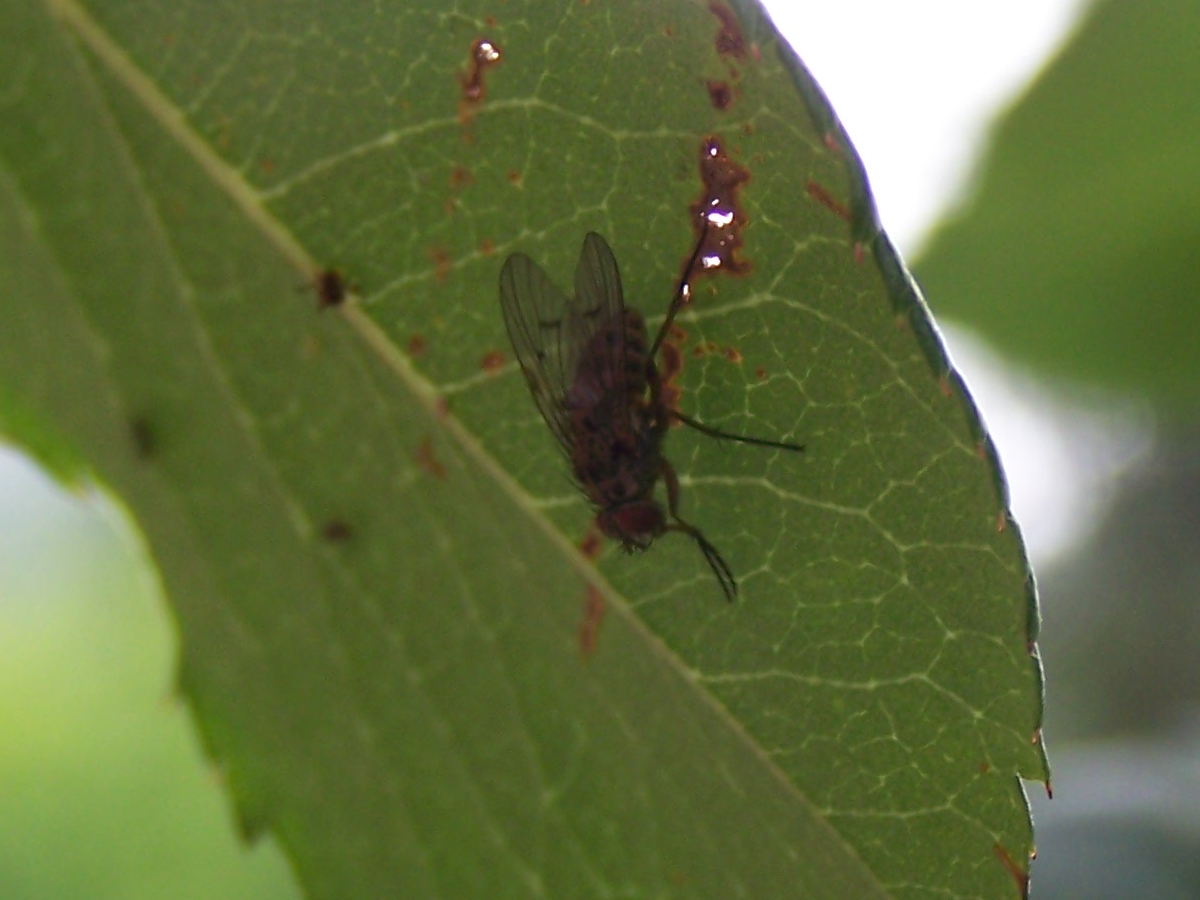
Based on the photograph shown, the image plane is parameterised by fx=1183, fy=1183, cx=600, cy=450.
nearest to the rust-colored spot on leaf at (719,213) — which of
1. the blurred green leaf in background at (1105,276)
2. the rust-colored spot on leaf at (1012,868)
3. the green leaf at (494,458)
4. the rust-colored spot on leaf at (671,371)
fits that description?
the green leaf at (494,458)

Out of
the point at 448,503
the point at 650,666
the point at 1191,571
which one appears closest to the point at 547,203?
the point at 448,503

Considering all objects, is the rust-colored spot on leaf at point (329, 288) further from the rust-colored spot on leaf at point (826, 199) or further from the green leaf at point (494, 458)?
the rust-colored spot on leaf at point (826, 199)

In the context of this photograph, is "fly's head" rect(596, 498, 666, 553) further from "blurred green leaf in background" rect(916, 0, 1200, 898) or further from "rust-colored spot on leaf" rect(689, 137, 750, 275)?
"blurred green leaf in background" rect(916, 0, 1200, 898)

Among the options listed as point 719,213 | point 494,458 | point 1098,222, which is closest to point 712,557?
point 494,458

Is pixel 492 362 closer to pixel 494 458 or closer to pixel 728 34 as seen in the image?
pixel 494 458

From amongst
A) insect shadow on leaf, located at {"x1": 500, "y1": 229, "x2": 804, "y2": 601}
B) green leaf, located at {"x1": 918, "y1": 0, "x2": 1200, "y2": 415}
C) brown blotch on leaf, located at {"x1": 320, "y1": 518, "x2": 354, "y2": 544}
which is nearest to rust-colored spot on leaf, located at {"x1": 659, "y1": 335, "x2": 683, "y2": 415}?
insect shadow on leaf, located at {"x1": 500, "y1": 229, "x2": 804, "y2": 601}
